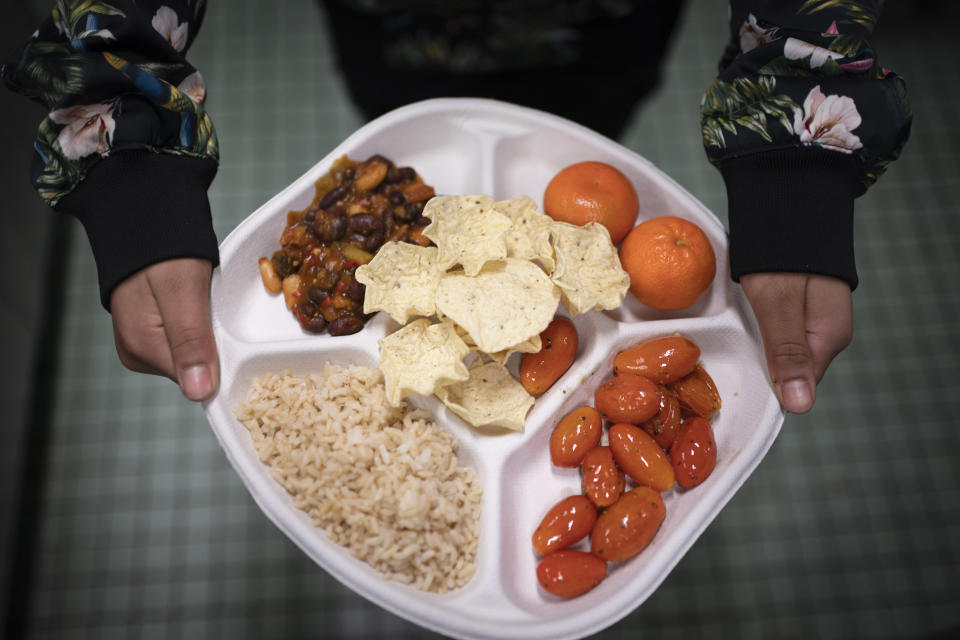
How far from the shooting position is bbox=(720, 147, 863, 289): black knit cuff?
1.01m

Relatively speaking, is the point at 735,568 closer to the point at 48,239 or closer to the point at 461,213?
the point at 461,213

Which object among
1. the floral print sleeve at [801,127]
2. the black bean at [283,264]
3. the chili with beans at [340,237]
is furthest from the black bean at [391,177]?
the floral print sleeve at [801,127]

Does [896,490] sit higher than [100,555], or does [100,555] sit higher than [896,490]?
[100,555]

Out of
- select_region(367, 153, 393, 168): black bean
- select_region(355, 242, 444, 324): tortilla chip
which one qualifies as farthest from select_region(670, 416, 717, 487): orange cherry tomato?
select_region(367, 153, 393, 168): black bean

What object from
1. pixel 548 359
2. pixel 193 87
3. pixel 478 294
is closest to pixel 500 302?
pixel 478 294

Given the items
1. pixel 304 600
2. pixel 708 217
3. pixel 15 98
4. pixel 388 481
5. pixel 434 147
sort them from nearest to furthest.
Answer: pixel 388 481 → pixel 708 217 → pixel 434 147 → pixel 304 600 → pixel 15 98

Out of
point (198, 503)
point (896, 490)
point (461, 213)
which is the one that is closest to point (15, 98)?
point (198, 503)

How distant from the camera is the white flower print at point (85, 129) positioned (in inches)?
37.9

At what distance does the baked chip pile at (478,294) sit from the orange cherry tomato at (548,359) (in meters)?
0.02

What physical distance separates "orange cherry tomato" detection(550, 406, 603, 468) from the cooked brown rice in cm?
15

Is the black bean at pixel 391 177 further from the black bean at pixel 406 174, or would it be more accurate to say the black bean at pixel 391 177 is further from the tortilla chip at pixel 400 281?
the tortilla chip at pixel 400 281

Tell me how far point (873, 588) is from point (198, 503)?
1.77m

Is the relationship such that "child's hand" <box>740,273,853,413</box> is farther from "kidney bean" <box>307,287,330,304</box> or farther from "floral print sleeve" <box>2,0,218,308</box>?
"floral print sleeve" <box>2,0,218,308</box>

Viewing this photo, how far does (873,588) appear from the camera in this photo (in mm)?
1708
